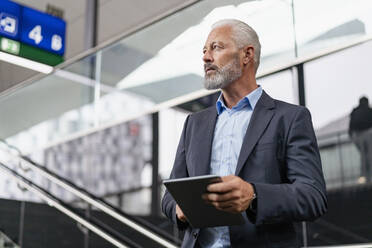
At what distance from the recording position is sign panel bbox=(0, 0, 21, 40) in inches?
229

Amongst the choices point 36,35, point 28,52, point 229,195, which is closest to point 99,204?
point 28,52

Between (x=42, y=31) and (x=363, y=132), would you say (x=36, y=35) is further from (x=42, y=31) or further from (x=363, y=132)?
(x=363, y=132)

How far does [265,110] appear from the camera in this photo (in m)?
1.76

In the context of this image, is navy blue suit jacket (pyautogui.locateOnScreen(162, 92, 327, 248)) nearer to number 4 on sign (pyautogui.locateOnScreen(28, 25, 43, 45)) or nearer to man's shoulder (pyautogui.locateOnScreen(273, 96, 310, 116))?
man's shoulder (pyautogui.locateOnScreen(273, 96, 310, 116))

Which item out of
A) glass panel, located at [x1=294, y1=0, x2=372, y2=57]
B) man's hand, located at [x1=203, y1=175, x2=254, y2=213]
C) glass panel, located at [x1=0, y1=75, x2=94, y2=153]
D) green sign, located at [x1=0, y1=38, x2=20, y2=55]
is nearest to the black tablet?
man's hand, located at [x1=203, y1=175, x2=254, y2=213]

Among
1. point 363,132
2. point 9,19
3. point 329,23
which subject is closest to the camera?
point 363,132

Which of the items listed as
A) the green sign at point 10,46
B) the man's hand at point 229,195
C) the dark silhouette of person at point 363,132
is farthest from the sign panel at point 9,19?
the man's hand at point 229,195

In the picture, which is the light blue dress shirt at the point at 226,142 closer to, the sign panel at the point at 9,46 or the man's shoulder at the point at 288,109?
the man's shoulder at the point at 288,109

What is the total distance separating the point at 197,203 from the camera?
1501 millimetres

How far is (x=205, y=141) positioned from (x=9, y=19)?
468cm

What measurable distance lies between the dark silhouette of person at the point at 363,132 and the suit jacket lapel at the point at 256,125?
222cm

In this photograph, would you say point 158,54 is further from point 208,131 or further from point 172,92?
point 208,131

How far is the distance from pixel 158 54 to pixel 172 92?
1.50 ft

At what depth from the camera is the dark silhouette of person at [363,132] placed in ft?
12.5
